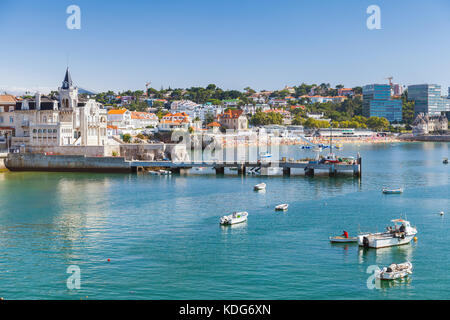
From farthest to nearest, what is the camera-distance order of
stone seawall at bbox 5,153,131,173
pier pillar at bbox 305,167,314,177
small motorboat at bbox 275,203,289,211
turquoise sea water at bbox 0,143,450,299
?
stone seawall at bbox 5,153,131,173 < pier pillar at bbox 305,167,314,177 < small motorboat at bbox 275,203,289,211 < turquoise sea water at bbox 0,143,450,299

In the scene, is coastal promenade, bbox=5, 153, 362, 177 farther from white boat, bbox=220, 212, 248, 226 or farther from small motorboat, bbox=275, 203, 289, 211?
white boat, bbox=220, 212, 248, 226

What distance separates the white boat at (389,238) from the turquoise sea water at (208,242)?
1.67 feet

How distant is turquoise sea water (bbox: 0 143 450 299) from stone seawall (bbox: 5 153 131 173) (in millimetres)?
13743

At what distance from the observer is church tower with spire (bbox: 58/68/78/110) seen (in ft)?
253

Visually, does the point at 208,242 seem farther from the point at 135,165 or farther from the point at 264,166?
the point at 135,165

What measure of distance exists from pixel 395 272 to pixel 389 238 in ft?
19.3

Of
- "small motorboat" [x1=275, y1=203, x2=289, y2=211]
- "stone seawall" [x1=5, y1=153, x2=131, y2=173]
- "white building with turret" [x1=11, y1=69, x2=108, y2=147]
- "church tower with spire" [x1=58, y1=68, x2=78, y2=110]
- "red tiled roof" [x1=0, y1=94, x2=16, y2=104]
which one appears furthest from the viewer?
"red tiled roof" [x1=0, y1=94, x2=16, y2=104]

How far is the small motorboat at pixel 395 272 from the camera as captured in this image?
23.6 m

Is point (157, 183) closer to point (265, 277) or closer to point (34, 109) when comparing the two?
point (34, 109)

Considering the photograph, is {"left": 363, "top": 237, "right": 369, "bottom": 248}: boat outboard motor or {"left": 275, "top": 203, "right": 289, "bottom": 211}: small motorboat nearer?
{"left": 363, "top": 237, "right": 369, "bottom": 248}: boat outboard motor

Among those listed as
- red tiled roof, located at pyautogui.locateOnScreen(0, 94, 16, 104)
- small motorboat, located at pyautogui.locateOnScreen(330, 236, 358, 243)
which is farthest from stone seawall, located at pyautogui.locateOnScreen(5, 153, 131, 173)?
small motorboat, located at pyautogui.locateOnScreen(330, 236, 358, 243)

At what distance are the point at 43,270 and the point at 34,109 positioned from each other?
56748 millimetres

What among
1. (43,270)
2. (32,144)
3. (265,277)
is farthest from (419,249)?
(32,144)

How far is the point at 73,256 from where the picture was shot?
89.2 ft
